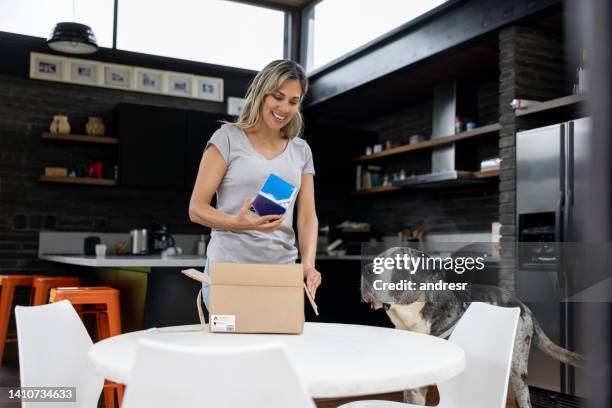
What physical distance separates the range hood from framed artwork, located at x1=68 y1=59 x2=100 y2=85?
3228 mm

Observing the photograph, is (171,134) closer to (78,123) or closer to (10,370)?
(78,123)

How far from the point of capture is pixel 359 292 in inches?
209

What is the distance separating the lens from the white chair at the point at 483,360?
1.65 m

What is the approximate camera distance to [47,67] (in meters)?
5.91

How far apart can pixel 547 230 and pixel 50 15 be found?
4910mm

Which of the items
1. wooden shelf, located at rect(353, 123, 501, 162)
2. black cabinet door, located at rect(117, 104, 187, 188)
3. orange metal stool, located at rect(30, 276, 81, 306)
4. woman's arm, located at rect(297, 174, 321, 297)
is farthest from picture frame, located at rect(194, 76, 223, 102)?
woman's arm, located at rect(297, 174, 321, 297)

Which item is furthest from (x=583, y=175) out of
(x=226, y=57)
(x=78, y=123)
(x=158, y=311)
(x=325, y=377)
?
(x=226, y=57)

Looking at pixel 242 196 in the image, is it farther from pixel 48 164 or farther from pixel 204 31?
pixel 204 31

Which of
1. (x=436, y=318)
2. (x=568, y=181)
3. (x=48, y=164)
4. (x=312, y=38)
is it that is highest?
(x=312, y=38)

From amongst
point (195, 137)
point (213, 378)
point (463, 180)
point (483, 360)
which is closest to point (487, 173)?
point (463, 180)

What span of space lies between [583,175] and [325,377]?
2.65ft

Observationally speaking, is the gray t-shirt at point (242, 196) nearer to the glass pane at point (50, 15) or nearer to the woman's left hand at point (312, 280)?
the woman's left hand at point (312, 280)

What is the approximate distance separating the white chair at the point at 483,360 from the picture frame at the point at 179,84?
16.9 ft

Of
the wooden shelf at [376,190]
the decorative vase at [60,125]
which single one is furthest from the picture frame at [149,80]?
the wooden shelf at [376,190]
